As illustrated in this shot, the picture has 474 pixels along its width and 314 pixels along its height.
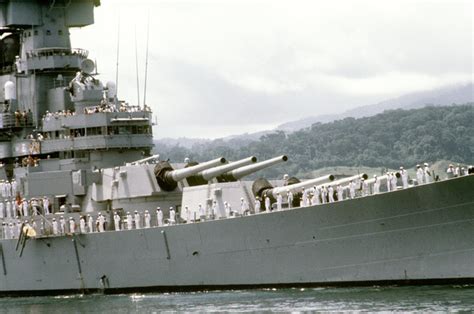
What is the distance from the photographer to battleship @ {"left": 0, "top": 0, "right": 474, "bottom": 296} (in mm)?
30750

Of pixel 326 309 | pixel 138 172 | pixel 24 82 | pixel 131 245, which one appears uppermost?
pixel 24 82

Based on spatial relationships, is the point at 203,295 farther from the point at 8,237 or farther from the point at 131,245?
the point at 8,237

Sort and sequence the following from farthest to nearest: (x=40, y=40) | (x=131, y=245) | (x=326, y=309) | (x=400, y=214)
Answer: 1. (x=40, y=40)
2. (x=131, y=245)
3. (x=400, y=214)
4. (x=326, y=309)

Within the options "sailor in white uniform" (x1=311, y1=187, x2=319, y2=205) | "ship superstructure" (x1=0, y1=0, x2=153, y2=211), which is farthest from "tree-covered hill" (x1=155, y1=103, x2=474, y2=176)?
"sailor in white uniform" (x1=311, y1=187, x2=319, y2=205)

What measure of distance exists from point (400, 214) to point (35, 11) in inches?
663

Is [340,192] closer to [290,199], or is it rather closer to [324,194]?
[324,194]

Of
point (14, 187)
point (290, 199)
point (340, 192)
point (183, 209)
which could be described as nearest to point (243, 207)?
point (290, 199)

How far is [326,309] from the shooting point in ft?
93.2

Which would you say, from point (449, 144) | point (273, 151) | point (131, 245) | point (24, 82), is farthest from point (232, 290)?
point (273, 151)

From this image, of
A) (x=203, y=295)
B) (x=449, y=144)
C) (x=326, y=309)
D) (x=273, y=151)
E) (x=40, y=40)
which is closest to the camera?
(x=326, y=309)

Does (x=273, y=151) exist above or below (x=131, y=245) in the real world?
above

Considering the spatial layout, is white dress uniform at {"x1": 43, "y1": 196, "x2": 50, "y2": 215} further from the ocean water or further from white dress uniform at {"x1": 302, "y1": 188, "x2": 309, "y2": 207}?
white dress uniform at {"x1": 302, "y1": 188, "x2": 309, "y2": 207}

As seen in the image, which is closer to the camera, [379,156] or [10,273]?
[10,273]

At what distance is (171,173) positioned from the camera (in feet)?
118
